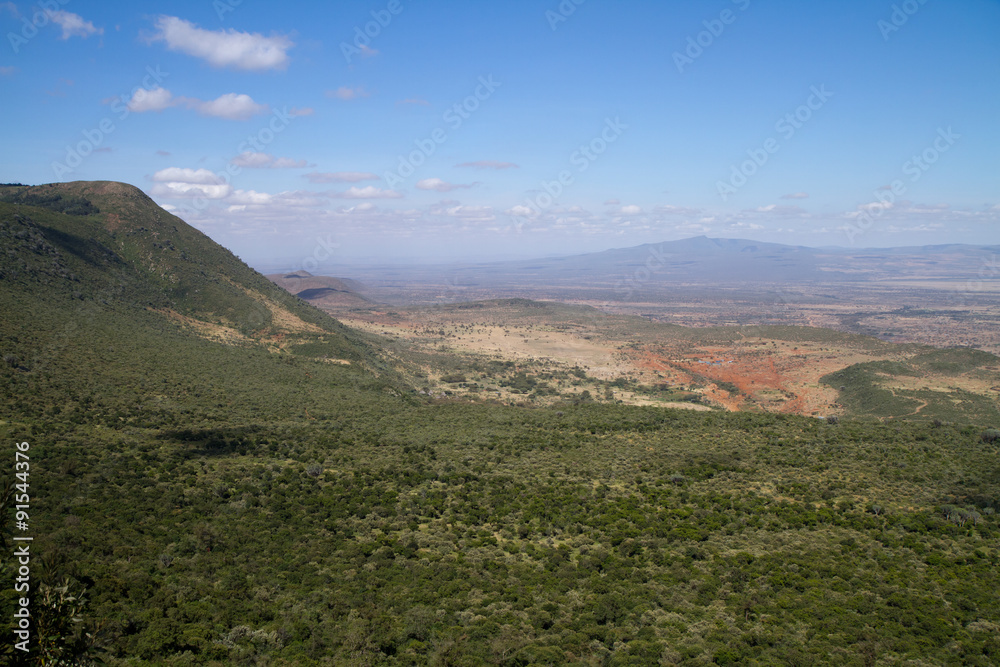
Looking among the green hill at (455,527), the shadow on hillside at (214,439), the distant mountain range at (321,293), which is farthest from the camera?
the distant mountain range at (321,293)

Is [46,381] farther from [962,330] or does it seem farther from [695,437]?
[962,330]

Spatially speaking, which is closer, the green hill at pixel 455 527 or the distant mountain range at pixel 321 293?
the green hill at pixel 455 527

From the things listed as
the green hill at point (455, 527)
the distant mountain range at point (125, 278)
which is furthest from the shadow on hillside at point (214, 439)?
the distant mountain range at point (125, 278)

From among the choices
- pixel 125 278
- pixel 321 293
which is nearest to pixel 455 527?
pixel 125 278

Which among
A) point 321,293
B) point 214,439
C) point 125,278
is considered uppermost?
point 321,293

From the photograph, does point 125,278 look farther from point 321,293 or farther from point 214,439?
point 321,293

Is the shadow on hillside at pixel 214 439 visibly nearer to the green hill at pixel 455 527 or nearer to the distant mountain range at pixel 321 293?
the green hill at pixel 455 527

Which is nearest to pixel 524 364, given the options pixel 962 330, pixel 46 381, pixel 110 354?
pixel 110 354

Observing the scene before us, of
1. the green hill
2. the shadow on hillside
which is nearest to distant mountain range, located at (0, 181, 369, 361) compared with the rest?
the green hill
